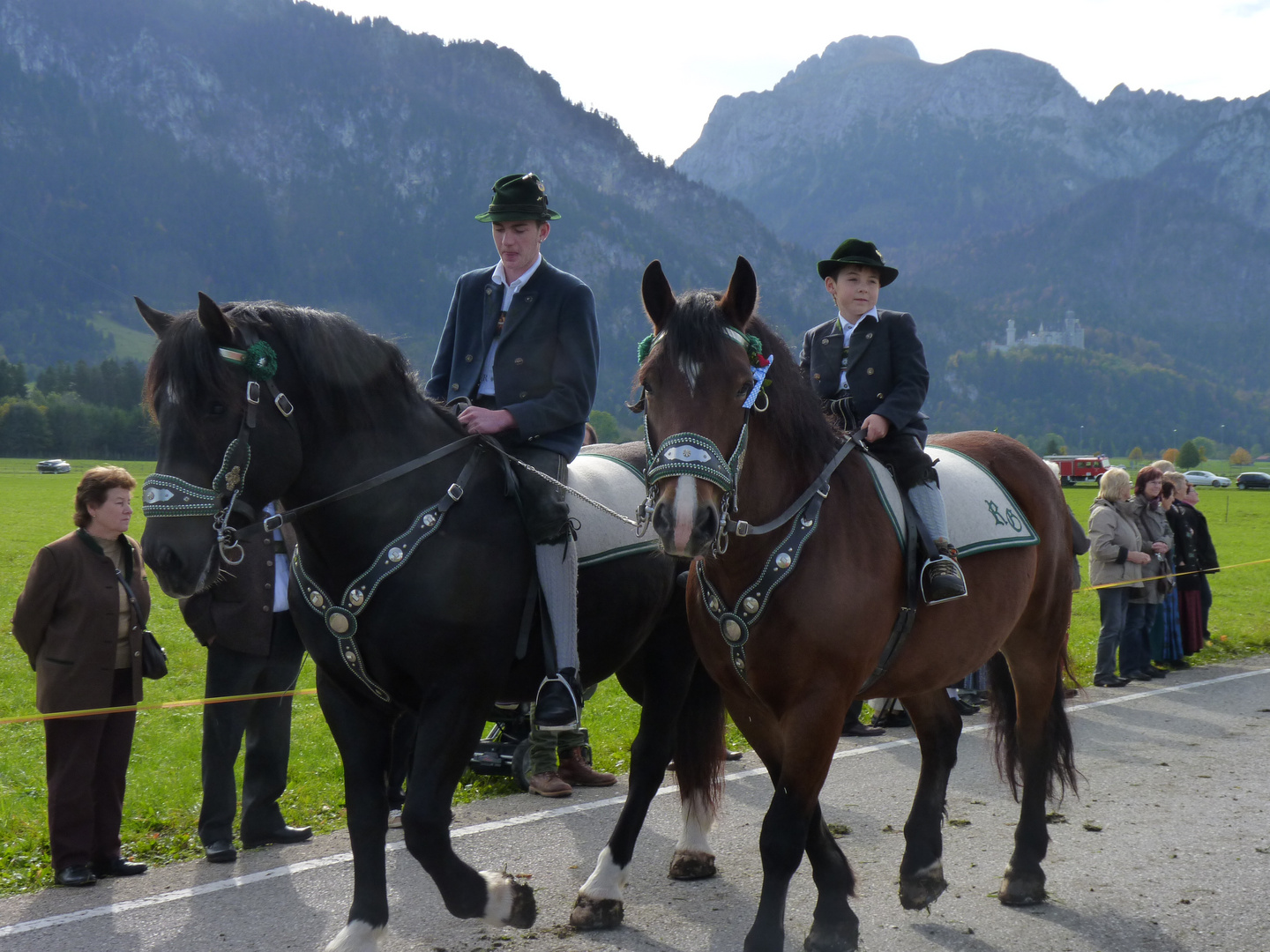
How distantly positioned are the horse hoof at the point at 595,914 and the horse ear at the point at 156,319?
3020mm

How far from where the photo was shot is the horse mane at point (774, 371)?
3.74 metres

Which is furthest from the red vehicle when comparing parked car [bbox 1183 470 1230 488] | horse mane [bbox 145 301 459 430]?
horse mane [bbox 145 301 459 430]

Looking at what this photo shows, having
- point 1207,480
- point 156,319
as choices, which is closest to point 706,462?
point 156,319

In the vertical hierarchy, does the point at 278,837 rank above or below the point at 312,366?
below

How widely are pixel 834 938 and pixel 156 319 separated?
357 centimetres

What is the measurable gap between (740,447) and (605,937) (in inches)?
94.0

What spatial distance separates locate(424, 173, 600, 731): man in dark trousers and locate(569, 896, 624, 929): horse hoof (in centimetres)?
118

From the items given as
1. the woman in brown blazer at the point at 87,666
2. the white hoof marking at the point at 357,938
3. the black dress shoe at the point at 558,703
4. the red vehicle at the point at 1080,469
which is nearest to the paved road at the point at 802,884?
the woman in brown blazer at the point at 87,666

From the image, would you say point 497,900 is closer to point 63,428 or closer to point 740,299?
point 740,299

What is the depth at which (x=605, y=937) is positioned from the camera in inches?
187

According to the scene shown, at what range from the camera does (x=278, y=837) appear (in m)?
6.30

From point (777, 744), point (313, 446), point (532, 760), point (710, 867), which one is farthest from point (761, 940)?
point (532, 760)

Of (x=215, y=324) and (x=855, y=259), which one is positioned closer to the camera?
(x=215, y=324)

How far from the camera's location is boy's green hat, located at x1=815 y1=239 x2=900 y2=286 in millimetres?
5137
